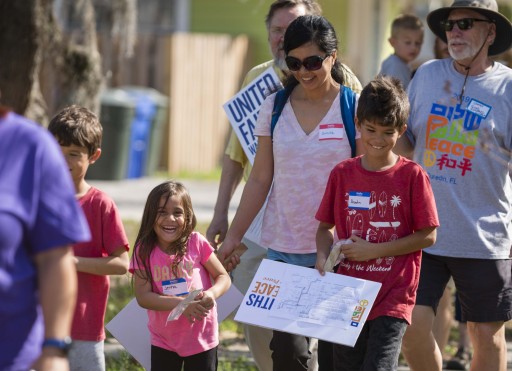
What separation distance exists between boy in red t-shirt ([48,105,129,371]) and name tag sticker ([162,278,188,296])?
0.33 meters

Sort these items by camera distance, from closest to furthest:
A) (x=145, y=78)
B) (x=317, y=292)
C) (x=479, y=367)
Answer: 1. (x=317, y=292)
2. (x=479, y=367)
3. (x=145, y=78)

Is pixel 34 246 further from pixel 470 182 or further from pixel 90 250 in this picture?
pixel 470 182

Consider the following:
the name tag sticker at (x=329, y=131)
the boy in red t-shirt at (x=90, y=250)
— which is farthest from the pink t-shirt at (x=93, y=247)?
the name tag sticker at (x=329, y=131)

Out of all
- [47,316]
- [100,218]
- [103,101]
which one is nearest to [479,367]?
[100,218]

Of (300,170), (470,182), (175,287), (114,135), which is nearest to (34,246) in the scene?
(175,287)

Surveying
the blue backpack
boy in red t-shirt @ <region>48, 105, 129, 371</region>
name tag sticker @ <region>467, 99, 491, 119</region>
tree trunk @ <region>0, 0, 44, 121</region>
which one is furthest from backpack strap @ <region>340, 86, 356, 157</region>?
tree trunk @ <region>0, 0, 44, 121</region>

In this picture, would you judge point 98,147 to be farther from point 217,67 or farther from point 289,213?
point 217,67

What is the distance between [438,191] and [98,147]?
1.71 metres

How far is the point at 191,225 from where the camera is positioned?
554cm

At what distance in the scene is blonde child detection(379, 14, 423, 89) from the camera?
25.6 ft

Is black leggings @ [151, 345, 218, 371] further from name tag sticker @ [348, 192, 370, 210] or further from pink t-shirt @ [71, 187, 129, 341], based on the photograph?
name tag sticker @ [348, 192, 370, 210]

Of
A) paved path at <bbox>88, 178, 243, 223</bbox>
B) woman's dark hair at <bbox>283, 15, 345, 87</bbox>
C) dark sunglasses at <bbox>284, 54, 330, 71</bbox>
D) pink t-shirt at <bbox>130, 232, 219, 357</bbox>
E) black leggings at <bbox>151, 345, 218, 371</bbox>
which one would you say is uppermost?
woman's dark hair at <bbox>283, 15, 345, 87</bbox>

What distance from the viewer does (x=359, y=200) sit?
516 centimetres

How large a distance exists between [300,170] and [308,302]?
29.7 inches
